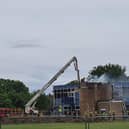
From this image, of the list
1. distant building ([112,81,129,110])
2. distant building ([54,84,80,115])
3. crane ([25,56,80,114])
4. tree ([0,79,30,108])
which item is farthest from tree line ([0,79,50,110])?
crane ([25,56,80,114])

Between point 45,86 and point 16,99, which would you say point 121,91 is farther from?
point 16,99

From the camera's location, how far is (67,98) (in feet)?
389

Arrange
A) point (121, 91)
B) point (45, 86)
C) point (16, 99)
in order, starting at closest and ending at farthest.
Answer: point (45, 86), point (121, 91), point (16, 99)

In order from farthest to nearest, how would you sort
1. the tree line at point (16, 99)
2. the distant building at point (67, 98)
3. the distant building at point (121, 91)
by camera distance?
the tree line at point (16, 99)
the distant building at point (67, 98)
the distant building at point (121, 91)

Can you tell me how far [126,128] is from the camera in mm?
47281

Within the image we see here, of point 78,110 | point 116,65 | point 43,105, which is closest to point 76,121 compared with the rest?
point 78,110

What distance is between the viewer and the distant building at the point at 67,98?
379 feet

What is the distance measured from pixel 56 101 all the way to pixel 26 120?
47.0 metres

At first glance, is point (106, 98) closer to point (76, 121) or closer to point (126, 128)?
point (76, 121)

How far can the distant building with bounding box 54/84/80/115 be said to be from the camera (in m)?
116

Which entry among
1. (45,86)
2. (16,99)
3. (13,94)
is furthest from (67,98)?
(13,94)

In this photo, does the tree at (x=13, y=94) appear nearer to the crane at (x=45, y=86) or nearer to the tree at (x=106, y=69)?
the tree at (x=106, y=69)

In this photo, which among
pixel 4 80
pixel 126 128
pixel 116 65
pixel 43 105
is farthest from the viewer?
pixel 4 80

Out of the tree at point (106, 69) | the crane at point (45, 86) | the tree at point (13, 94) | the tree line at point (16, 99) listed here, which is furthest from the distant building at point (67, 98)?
the tree at point (106, 69)
